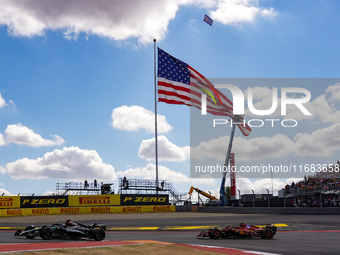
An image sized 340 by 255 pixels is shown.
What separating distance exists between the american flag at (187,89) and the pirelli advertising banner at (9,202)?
16.3 meters

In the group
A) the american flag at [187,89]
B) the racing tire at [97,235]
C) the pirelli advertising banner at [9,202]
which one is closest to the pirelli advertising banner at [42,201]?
the pirelli advertising banner at [9,202]

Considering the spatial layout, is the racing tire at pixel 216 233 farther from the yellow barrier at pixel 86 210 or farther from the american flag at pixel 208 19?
the american flag at pixel 208 19

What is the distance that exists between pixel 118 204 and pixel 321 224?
2103 centimetres

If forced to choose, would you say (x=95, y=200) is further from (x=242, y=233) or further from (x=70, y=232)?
(x=242, y=233)

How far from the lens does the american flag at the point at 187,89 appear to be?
3794 centimetres

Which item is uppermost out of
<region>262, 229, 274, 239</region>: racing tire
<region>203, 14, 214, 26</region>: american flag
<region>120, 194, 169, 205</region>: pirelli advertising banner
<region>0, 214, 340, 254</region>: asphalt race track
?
<region>203, 14, 214, 26</region>: american flag

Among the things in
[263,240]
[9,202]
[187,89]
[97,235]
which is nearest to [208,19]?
[187,89]

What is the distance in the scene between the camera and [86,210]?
1634 inches

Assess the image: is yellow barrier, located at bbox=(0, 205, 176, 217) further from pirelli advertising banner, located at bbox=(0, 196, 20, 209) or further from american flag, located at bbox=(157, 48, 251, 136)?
american flag, located at bbox=(157, 48, 251, 136)

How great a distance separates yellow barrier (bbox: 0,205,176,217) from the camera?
39531 mm

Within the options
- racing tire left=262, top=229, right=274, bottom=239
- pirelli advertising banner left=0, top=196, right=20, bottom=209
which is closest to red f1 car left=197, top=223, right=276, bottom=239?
racing tire left=262, top=229, right=274, bottom=239

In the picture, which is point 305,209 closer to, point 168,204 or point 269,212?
point 269,212

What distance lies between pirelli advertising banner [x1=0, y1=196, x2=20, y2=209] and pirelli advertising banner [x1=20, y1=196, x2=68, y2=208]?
383 millimetres

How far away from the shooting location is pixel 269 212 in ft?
124
